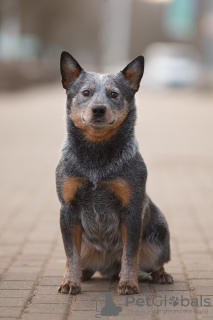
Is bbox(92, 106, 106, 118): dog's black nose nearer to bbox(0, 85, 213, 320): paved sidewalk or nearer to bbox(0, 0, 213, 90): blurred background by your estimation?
bbox(0, 85, 213, 320): paved sidewalk

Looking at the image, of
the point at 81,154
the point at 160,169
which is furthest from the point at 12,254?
the point at 160,169

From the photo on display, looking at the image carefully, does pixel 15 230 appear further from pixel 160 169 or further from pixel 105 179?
pixel 160 169

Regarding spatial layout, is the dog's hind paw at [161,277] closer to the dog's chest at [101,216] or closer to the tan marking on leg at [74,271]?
the dog's chest at [101,216]

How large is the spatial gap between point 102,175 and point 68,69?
0.86 meters

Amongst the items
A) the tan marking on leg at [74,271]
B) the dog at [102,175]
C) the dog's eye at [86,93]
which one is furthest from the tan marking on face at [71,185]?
the dog's eye at [86,93]

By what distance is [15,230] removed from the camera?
7098 mm

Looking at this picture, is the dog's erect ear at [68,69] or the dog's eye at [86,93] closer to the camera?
the dog's eye at [86,93]

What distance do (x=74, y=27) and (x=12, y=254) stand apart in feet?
191

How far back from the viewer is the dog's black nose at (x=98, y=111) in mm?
4566

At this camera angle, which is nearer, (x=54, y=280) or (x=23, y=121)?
(x=54, y=280)

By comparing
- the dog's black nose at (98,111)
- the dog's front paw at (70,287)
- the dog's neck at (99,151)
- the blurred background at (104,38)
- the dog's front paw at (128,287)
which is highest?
the dog's black nose at (98,111)

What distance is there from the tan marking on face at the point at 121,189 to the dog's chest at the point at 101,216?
43 millimetres

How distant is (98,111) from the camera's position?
4570 mm

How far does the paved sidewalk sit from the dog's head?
13.3 inches
